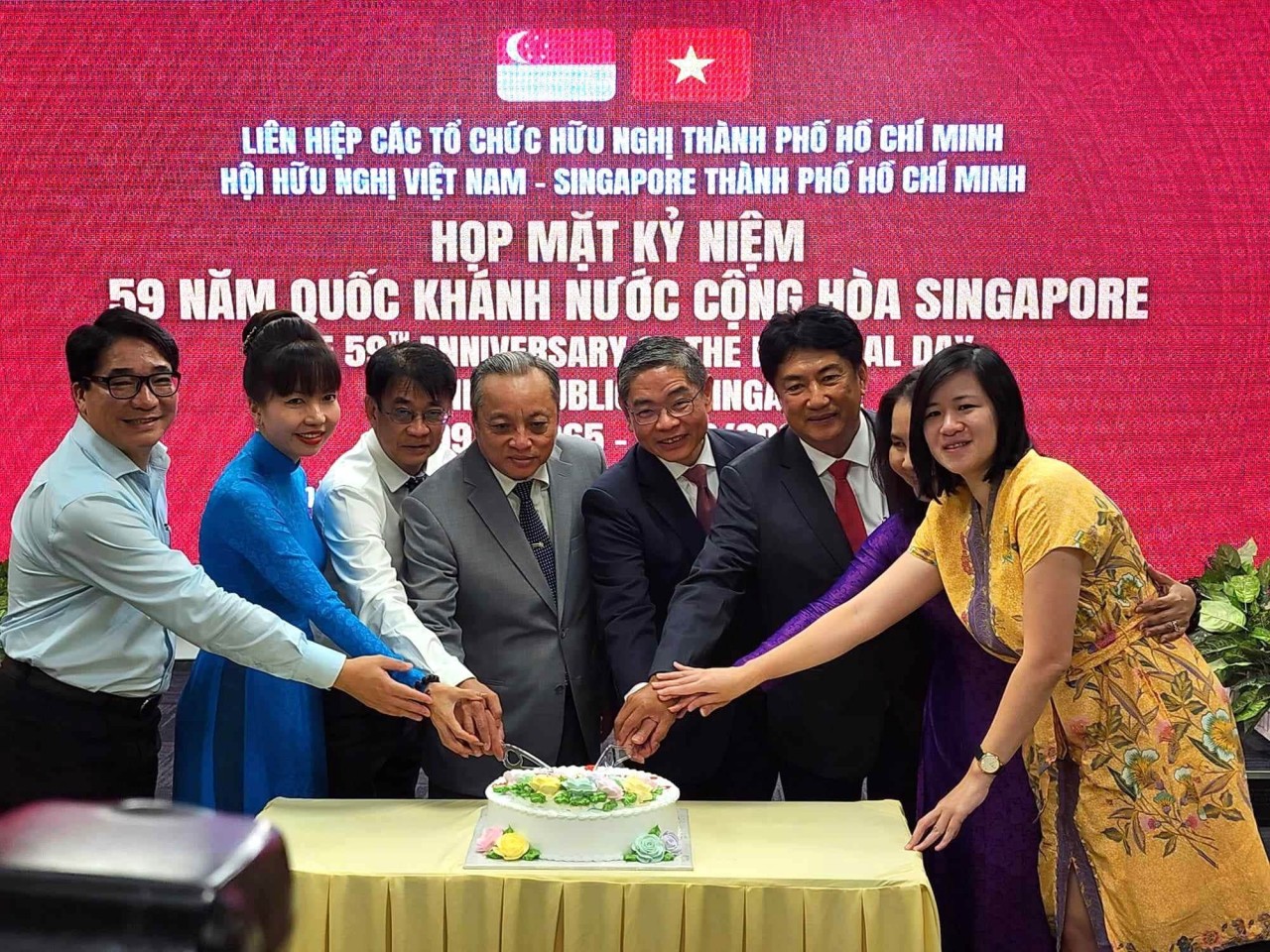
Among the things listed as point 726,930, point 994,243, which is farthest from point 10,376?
point 726,930

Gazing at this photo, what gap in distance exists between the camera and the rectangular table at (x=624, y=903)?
2.06 metres

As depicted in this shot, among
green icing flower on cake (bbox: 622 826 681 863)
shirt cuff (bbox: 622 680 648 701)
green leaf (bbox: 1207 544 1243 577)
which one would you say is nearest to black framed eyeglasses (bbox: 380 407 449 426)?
shirt cuff (bbox: 622 680 648 701)

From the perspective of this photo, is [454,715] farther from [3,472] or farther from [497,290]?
[3,472]

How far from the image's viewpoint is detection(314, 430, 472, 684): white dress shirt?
255 cm

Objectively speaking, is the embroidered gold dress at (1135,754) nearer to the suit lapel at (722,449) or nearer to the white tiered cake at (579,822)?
the white tiered cake at (579,822)

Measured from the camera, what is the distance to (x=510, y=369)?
2.74 m

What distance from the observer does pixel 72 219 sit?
16.5ft

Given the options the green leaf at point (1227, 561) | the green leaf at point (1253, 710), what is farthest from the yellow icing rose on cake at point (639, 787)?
the green leaf at point (1227, 561)

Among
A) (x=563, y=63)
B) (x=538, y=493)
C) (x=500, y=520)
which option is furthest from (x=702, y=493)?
(x=563, y=63)

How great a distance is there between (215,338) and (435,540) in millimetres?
2764

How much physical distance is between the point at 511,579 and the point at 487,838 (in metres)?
0.62

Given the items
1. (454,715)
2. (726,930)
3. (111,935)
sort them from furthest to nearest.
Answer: (454,715) → (726,930) → (111,935)

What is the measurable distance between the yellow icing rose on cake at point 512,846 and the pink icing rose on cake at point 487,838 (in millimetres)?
14

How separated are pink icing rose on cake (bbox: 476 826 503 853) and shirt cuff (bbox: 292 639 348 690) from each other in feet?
1.41
